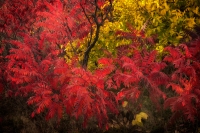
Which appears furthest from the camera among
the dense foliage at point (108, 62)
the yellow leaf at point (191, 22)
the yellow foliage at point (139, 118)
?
the yellow foliage at point (139, 118)

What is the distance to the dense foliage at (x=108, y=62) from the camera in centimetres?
371

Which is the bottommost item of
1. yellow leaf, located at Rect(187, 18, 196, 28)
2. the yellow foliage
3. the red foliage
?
the yellow foliage

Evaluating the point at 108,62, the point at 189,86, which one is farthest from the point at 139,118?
the point at 108,62

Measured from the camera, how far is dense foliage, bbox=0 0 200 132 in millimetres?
3705

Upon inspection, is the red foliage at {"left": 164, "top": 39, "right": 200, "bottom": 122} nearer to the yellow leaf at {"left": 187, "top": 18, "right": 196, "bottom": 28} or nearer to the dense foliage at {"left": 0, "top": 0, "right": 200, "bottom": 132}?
the dense foliage at {"left": 0, "top": 0, "right": 200, "bottom": 132}

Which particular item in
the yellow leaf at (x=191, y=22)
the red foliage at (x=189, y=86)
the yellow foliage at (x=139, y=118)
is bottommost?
the yellow foliage at (x=139, y=118)

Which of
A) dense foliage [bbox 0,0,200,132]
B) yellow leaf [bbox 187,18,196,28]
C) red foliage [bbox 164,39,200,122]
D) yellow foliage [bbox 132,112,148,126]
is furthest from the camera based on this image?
yellow foliage [bbox 132,112,148,126]

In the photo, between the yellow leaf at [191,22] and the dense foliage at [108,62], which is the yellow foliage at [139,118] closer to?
the dense foliage at [108,62]

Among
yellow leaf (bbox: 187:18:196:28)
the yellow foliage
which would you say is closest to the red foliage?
yellow leaf (bbox: 187:18:196:28)

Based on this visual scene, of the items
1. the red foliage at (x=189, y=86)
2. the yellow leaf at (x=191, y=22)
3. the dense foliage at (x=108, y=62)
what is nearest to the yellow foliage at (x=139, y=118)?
the dense foliage at (x=108, y=62)

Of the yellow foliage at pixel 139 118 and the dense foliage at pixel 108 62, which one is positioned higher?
the dense foliage at pixel 108 62

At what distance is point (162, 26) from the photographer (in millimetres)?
4852

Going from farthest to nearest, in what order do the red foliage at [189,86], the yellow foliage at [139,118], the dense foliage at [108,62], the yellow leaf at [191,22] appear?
the yellow foliage at [139,118]
the yellow leaf at [191,22]
the dense foliage at [108,62]
the red foliage at [189,86]

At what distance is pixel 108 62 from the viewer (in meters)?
4.16
